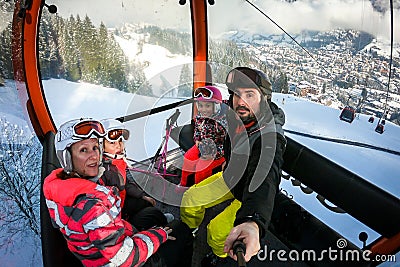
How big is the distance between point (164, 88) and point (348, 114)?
6.27 ft

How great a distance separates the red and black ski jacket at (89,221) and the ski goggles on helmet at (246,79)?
994mm

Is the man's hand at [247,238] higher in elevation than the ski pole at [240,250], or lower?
lower

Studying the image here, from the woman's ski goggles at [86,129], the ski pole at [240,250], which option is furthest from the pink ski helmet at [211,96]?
the ski pole at [240,250]

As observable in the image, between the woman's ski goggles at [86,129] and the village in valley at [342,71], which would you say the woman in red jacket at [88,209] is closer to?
the woman's ski goggles at [86,129]

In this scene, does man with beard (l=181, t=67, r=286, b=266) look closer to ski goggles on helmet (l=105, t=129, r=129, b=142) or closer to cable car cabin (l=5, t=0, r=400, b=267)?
cable car cabin (l=5, t=0, r=400, b=267)

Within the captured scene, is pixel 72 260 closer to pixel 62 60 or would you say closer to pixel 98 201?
pixel 98 201

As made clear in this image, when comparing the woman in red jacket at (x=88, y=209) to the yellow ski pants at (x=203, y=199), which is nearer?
the woman in red jacket at (x=88, y=209)

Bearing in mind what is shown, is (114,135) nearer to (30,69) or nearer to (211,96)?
(211,96)

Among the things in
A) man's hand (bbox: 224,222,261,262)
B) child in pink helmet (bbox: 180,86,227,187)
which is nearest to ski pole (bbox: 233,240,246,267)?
man's hand (bbox: 224,222,261,262)

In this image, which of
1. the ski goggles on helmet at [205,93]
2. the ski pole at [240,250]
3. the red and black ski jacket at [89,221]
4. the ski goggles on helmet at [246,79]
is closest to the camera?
the ski pole at [240,250]

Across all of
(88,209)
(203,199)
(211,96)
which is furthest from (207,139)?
(88,209)

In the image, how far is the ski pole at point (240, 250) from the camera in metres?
1.00

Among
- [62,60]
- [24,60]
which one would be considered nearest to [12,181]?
[24,60]

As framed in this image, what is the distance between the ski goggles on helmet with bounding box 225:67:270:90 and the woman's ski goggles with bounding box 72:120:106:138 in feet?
2.77
